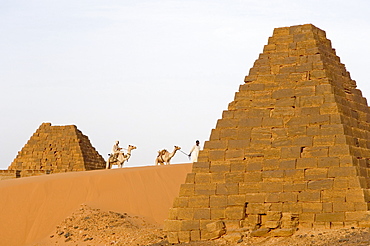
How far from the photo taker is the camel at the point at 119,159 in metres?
41.0

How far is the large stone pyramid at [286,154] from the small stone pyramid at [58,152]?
28.1 m

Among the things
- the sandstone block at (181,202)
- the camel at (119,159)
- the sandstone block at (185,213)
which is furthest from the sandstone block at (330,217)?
the camel at (119,159)

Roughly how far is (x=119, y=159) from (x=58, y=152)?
10557 millimetres

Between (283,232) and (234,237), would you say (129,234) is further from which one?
(283,232)

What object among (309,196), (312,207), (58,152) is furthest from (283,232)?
(58,152)

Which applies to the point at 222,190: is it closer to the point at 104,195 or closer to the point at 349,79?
the point at 349,79

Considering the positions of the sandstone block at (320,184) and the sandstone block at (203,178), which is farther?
the sandstone block at (203,178)

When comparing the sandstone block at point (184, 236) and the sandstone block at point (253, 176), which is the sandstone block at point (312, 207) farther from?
the sandstone block at point (184, 236)

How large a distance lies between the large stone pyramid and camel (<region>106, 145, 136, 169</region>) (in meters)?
18.5

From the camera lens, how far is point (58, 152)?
2008 inches

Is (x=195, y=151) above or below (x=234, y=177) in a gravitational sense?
above

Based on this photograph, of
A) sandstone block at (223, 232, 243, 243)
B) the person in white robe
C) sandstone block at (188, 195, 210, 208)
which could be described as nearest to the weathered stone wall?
the person in white robe

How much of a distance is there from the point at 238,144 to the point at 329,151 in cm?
247

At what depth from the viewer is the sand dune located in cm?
2978
